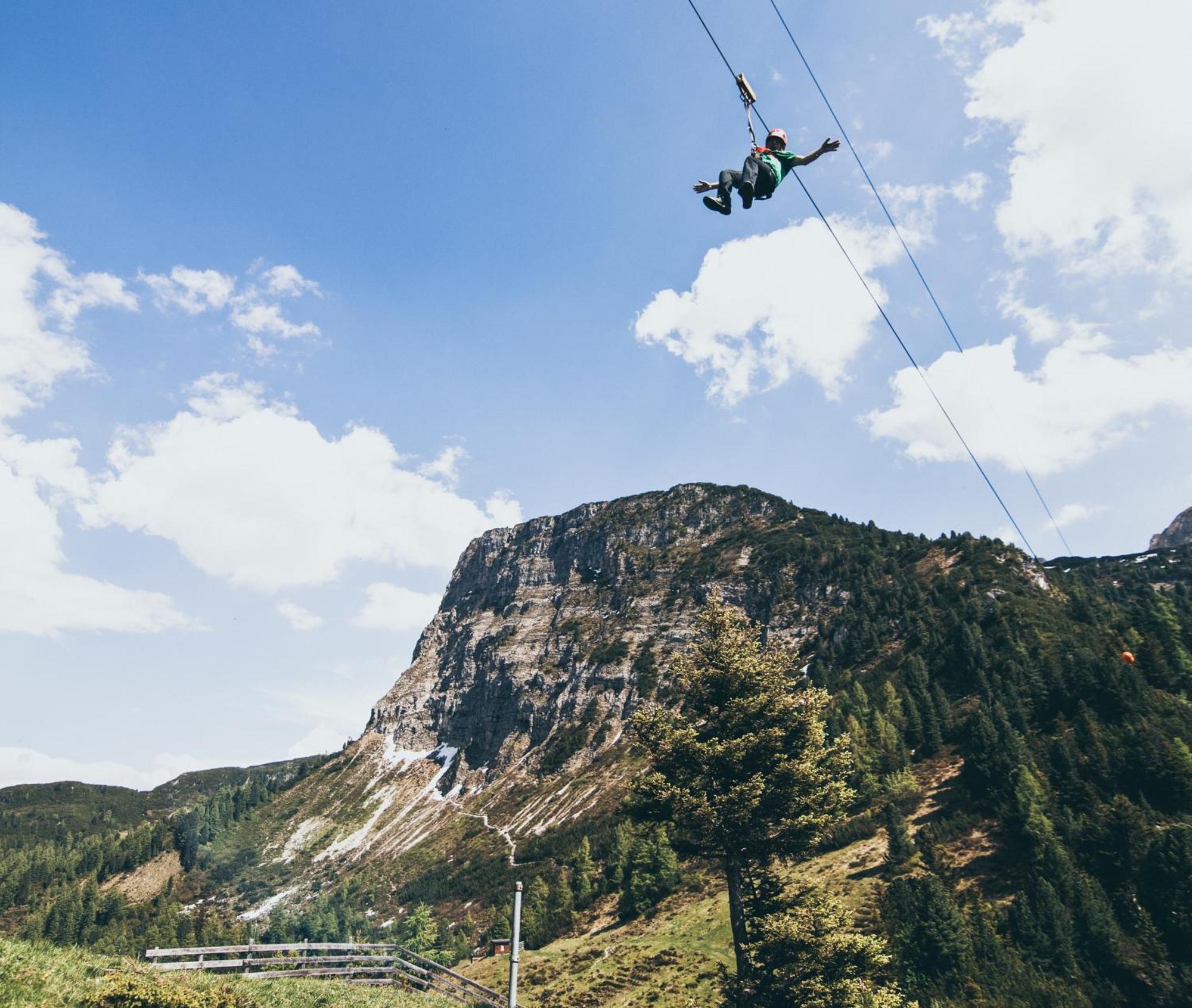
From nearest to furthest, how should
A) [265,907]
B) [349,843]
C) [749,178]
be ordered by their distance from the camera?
1. [749,178]
2. [265,907]
3. [349,843]

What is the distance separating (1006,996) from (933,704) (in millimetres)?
60172

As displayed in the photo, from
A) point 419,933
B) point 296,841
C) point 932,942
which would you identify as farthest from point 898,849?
point 296,841

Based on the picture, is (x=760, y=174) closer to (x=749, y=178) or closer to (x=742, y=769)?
(x=749, y=178)

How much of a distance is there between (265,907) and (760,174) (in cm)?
18106

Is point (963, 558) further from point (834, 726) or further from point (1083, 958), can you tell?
point (1083, 958)

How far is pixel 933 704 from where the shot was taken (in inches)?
3241

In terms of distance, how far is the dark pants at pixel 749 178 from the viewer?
11273 millimetres

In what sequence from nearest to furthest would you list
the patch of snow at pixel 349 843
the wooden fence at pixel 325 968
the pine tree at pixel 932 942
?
the wooden fence at pixel 325 968
the pine tree at pixel 932 942
the patch of snow at pixel 349 843

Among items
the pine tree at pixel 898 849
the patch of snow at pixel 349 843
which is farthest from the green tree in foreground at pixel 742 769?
the patch of snow at pixel 349 843

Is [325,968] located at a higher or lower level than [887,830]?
lower

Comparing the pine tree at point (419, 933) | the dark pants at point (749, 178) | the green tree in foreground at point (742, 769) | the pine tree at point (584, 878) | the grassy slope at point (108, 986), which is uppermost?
the dark pants at point (749, 178)

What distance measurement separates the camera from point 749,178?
36.9 ft

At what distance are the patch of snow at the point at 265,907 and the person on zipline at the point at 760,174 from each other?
168 meters

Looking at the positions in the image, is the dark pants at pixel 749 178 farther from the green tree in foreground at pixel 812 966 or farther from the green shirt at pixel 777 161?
the green tree in foreground at pixel 812 966
